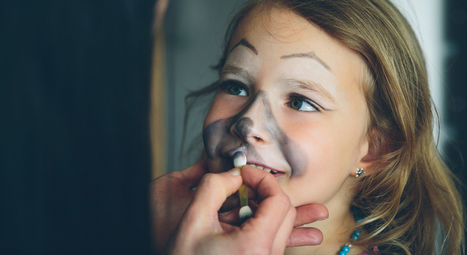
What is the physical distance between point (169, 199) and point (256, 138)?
0.44 meters

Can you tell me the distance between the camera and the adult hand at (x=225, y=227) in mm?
577

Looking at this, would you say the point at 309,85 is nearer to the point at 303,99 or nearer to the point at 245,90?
the point at 303,99

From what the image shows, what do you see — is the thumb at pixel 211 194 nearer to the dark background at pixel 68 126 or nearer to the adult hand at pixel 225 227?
the adult hand at pixel 225 227

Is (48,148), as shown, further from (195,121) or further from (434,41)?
(434,41)

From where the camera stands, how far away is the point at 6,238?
0.35m

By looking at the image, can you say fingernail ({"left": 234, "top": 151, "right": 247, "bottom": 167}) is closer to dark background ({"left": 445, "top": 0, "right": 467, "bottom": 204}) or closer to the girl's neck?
the girl's neck

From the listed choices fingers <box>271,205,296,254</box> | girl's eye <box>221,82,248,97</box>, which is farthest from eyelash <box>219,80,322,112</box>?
fingers <box>271,205,296,254</box>

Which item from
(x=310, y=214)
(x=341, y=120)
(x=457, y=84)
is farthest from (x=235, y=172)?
(x=457, y=84)

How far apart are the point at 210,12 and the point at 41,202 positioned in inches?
51.4

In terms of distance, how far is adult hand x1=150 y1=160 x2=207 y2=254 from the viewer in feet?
3.43

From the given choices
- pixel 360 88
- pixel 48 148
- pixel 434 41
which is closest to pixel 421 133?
pixel 360 88

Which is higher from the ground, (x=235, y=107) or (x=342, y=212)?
(x=235, y=107)

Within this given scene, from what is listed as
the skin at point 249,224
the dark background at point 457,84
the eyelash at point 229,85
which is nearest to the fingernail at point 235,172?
the skin at point 249,224

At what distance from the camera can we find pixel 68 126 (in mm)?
386
